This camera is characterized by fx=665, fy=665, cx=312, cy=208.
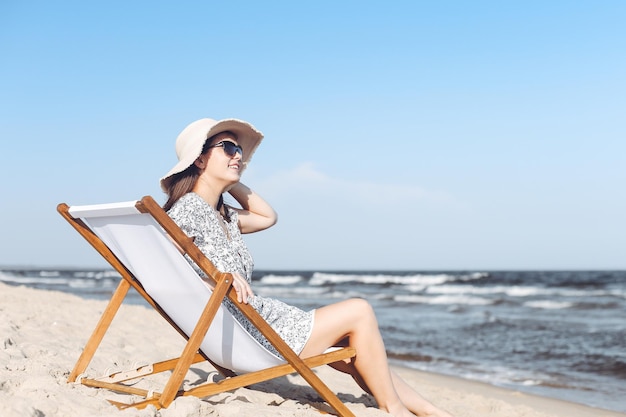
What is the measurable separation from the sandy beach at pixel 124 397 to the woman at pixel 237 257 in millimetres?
253

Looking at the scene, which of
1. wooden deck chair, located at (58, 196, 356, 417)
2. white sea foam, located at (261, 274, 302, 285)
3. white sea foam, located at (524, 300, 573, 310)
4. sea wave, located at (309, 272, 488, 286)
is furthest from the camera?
white sea foam, located at (261, 274, 302, 285)

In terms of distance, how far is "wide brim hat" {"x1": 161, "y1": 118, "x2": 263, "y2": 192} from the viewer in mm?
3041

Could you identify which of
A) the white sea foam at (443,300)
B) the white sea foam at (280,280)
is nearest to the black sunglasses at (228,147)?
the white sea foam at (443,300)

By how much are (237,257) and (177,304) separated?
0.35 meters

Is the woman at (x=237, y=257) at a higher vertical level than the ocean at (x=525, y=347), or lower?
higher

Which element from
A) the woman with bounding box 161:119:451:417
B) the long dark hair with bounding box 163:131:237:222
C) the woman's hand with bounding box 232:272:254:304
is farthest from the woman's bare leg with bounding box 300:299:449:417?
the long dark hair with bounding box 163:131:237:222

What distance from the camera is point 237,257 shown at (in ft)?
10.1

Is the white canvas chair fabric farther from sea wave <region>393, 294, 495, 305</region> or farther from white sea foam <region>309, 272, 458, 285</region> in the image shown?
white sea foam <region>309, 272, 458, 285</region>

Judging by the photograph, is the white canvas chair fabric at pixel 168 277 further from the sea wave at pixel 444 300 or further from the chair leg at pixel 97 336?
the sea wave at pixel 444 300

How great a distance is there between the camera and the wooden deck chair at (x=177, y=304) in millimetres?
2594

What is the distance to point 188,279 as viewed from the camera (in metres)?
2.75

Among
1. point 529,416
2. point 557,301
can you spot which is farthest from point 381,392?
point 557,301

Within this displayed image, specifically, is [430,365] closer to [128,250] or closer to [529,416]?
[529,416]

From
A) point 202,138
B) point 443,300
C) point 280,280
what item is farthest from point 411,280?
point 202,138
